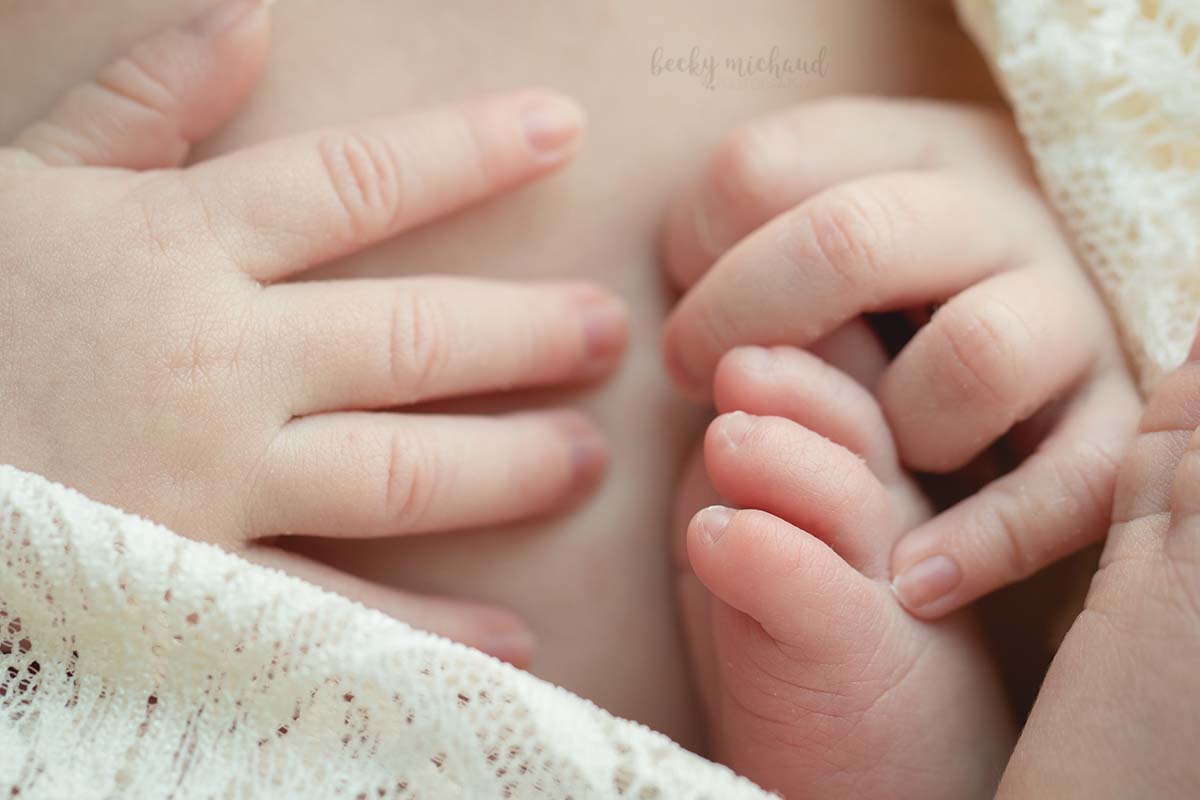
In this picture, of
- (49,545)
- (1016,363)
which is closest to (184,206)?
(49,545)

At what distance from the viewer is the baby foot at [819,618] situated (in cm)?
59

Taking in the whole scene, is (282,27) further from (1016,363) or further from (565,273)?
(1016,363)

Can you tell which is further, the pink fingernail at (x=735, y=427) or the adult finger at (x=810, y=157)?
the adult finger at (x=810, y=157)

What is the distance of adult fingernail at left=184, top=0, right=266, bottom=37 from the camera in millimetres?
710

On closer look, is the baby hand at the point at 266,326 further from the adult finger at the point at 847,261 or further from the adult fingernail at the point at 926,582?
the adult fingernail at the point at 926,582

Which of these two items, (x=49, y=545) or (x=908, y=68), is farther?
(x=908, y=68)

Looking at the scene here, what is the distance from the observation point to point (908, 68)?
0.86 metres

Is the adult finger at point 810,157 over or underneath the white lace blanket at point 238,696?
over

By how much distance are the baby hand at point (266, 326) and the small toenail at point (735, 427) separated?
174 mm

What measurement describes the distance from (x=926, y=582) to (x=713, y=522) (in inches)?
6.3

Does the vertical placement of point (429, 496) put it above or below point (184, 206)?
below

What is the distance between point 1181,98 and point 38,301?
763 mm

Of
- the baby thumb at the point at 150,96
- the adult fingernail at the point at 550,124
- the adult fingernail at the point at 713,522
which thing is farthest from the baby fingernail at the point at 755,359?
the baby thumb at the point at 150,96

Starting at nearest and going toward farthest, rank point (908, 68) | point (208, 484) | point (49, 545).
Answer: point (49, 545)
point (208, 484)
point (908, 68)
